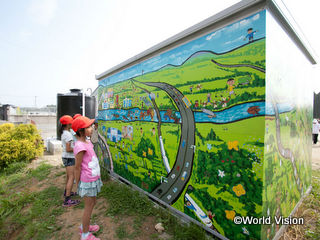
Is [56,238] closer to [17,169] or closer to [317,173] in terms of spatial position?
[17,169]

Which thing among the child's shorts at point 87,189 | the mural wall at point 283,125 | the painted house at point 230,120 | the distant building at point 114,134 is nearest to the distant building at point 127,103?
the painted house at point 230,120

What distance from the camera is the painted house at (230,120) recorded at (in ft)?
6.00

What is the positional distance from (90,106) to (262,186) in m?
6.99

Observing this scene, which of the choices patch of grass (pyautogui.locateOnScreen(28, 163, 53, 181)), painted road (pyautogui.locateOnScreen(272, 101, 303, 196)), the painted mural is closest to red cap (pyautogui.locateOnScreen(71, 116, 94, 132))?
the painted mural

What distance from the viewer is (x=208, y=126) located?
226cm

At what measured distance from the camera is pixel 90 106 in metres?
7.35

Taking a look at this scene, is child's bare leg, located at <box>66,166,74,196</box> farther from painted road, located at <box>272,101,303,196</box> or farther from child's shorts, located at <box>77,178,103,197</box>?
painted road, located at <box>272,101,303,196</box>

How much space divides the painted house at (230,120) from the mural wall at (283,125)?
0.01 meters

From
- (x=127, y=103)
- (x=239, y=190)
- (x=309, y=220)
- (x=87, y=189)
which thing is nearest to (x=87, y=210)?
(x=87, y=189)

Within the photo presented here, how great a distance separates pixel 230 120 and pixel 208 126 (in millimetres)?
317

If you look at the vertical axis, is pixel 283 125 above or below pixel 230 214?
above

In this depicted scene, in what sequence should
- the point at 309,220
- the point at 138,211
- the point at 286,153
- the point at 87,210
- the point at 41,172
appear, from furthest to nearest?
1. the point at 41,172
2. the point at 138,211
3. the point at 309,220
4. the point at 286,153
5. the point at 87,210

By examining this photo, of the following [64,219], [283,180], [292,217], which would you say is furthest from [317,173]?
[64,219]

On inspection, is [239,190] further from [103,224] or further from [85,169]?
[103,224]
